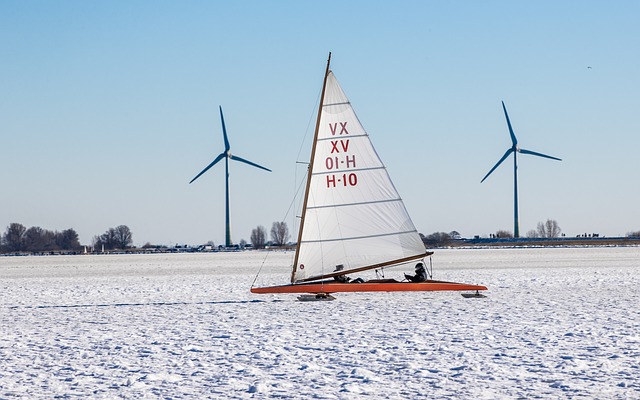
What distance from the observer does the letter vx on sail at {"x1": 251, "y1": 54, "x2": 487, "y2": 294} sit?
22.3 meters

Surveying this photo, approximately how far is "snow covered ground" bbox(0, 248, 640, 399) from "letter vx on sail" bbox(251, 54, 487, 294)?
781 mm

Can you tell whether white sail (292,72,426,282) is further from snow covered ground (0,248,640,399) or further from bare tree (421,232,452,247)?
bare tree (421,232,452,247)

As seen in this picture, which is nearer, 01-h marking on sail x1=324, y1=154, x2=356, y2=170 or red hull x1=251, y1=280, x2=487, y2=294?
red hull x1=251, y1=280, x2=487, y2=294

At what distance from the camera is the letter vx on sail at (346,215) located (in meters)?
22.3

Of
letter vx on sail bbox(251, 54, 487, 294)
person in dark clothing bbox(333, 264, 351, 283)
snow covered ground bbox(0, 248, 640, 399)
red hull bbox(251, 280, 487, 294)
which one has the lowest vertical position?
snow covered ground bbox(0, 248, 640, 399)

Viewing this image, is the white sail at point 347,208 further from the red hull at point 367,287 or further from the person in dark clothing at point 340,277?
the red hull at point 367,287

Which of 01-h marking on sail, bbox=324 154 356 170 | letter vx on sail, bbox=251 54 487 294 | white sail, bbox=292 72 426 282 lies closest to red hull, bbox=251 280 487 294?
letter vx on sail, bbox=251 54 487 294

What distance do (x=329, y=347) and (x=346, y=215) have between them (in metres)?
8.24

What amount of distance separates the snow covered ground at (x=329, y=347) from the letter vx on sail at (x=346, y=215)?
2.56ft

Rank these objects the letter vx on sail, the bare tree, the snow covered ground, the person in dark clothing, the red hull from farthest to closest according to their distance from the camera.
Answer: the bare tree, the person in dark clothing, the letter vx on sail, the red hull, the snow covered ground

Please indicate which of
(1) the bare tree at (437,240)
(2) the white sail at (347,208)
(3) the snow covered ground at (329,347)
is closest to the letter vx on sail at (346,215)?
(2) the white sail at (347,208)

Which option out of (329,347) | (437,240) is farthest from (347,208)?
(437,240)

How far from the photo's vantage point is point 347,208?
2244cm

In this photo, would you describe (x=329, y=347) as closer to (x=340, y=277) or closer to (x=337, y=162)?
(x=337, y=162)
